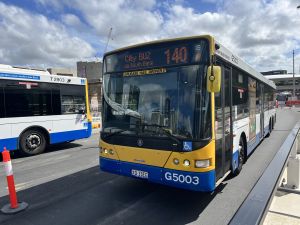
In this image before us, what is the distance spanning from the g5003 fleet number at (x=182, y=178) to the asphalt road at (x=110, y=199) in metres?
0.62

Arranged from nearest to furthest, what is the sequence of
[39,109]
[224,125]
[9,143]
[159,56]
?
[159,56] < [224,125] < [9,143] < [39,109]

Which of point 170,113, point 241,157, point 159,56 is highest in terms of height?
point 159,56

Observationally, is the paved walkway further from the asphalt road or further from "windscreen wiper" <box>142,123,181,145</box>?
"windscreen wiper" <box>142,123,181,145</box>

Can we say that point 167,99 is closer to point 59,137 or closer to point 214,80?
point 214,80

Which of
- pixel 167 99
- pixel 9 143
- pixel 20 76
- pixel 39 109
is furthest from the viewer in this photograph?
pixel 39 109

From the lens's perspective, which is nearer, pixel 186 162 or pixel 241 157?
pixel 186 162

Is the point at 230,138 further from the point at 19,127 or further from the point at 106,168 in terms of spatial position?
the point at 19,127

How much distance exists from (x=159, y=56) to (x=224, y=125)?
1.82 meters

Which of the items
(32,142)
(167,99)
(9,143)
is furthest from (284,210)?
(32,142)

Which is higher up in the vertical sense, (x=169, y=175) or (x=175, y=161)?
(x=175, y=161)

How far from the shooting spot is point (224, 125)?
16.9 ft

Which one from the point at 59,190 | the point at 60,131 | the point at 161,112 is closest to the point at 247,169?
the point at 161,112

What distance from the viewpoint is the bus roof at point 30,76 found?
8797 mm

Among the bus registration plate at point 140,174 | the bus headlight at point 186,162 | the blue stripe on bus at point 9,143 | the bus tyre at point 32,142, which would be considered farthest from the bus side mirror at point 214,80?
the bus tyre at point 32,142
